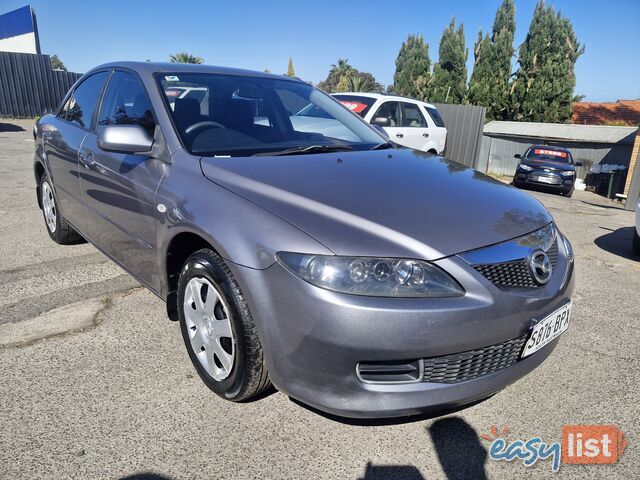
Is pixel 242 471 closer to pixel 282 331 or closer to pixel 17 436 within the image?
pixel 282 331

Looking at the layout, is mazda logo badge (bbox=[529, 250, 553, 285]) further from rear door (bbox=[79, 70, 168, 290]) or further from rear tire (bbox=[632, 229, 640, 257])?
rear tire (bbox=[632, 229, 640, 257])

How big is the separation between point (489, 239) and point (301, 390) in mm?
995

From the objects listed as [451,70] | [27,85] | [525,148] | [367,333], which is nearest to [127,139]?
[367,333]

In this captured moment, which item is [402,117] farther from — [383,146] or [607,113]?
[607,113]

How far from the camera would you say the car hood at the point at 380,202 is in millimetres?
1874

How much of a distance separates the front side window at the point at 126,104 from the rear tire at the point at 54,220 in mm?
1364

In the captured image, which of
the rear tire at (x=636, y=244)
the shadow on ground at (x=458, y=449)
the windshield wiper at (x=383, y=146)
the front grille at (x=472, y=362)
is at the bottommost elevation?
the rear tire at (x=636, y=244)

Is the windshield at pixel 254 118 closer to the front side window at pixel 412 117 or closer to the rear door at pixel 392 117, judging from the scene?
the rear door at pixel 392 117

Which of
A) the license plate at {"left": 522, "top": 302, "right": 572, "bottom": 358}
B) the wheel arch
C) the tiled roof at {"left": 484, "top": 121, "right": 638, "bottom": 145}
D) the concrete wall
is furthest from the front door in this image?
the tiled roof at {"left": 484, "top": 121, "right": 638, "bottom": 145}

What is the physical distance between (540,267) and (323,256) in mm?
990

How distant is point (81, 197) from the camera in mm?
3506

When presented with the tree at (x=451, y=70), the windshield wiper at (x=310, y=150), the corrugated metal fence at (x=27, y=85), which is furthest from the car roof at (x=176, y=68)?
the tree at (x=451, y=70)

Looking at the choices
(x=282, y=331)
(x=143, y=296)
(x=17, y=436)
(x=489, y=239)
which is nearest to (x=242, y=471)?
(x=282, y=331)

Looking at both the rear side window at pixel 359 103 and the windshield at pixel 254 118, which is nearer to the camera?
the windshield at pixel 254 118
